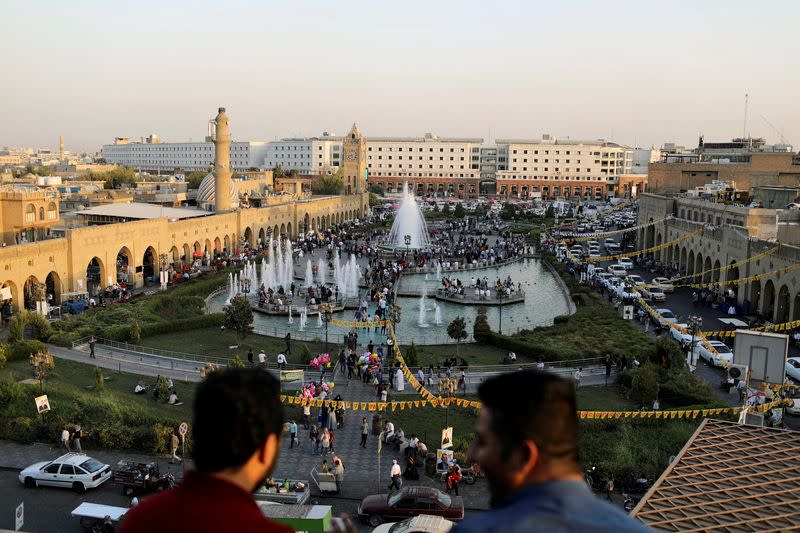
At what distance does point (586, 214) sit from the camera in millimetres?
67375

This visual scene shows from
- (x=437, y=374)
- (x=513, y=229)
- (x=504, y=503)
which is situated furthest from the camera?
(x=513, y=229)

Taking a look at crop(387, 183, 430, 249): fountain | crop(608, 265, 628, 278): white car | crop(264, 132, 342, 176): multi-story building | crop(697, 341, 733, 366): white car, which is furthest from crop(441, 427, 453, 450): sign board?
crop(264, 132, 342, 176): multi-story building

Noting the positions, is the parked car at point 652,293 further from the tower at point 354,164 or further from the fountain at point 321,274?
the tower at point 354,164

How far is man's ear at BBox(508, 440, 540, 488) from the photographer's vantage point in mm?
2014

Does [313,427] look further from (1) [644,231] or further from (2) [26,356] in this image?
(1) [644,231]

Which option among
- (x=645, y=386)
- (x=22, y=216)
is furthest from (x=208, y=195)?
(x=645, y=386)

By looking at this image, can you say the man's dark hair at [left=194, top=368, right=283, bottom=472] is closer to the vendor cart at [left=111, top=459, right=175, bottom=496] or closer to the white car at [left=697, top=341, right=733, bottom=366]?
the vendor cart at [left=111, top=459, right=175, bottom=496]

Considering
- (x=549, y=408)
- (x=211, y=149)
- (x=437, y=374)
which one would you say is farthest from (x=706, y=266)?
(x=211, y=149)

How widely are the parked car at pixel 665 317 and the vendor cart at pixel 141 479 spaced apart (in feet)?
55.4

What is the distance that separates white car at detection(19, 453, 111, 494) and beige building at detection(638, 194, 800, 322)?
20.8 m

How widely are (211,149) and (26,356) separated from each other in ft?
315

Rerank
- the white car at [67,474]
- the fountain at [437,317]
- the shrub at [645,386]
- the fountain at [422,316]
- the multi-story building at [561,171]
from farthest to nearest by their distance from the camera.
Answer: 1. the multi-story building at [561,171]
2. the fountain at [437,317]
3. the fountain at [422,316]
4. the shrub at [645,386]
5. the white car at [67,474]

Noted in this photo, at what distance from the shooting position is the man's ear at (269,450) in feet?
7.13

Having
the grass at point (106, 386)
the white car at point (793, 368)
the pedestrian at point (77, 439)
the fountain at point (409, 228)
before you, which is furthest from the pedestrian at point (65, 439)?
the fountain at point (409, 228)
